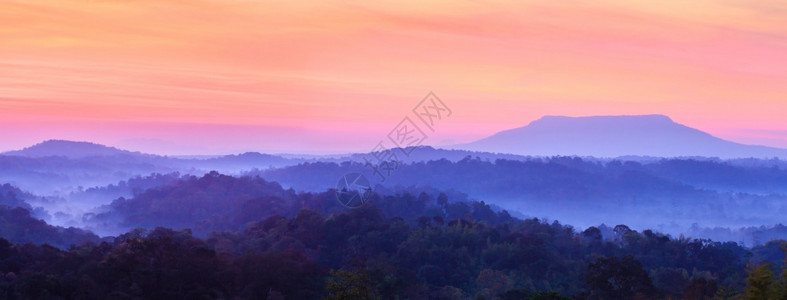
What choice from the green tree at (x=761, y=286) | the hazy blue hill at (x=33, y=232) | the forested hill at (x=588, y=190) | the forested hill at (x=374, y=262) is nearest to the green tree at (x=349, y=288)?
the forested hill at (x=374, y=262)

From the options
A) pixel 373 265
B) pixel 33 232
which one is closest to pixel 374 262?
pixel 373 265

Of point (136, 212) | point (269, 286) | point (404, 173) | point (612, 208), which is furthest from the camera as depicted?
point (404, 173)

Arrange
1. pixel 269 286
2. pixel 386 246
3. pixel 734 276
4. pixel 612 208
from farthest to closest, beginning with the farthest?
pixel 612 208
pixel 386 246
pixel 734 276
pixel 269 286

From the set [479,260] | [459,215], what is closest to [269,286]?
[479,260]

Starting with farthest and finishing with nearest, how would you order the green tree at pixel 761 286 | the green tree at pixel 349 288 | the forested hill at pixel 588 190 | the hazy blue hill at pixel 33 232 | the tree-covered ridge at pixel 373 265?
the forested hill at pixel 588 190, the hazy blue hill at pixel 33 232, the tree-covered ridge at pixel 373 265, the green tree at pixel 349 288, the green tree at pixel 761 286

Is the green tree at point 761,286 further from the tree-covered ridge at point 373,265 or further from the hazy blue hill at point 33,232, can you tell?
the hazy blue hill at point 33,232

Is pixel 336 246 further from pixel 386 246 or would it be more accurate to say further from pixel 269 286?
pixel 269 286

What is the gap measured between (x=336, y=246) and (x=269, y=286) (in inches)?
772

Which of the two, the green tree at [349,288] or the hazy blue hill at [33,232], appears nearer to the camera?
the green tree at [349,288]

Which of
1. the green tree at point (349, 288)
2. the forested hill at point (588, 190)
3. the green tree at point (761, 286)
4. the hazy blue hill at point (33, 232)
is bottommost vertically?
the hazy blue hill at point (33, 232)

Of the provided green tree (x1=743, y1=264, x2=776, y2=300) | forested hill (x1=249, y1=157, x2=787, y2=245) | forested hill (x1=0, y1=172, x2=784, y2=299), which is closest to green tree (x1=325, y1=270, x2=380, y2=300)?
forested hill (x1=0, y1=172, x2=784, y2=299)

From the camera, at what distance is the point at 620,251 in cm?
5156

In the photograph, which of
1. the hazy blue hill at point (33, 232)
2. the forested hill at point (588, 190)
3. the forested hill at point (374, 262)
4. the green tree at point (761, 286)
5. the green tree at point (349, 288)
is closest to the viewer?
the green tree at point (761, 286)

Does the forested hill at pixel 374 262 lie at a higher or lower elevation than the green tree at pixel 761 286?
lower
